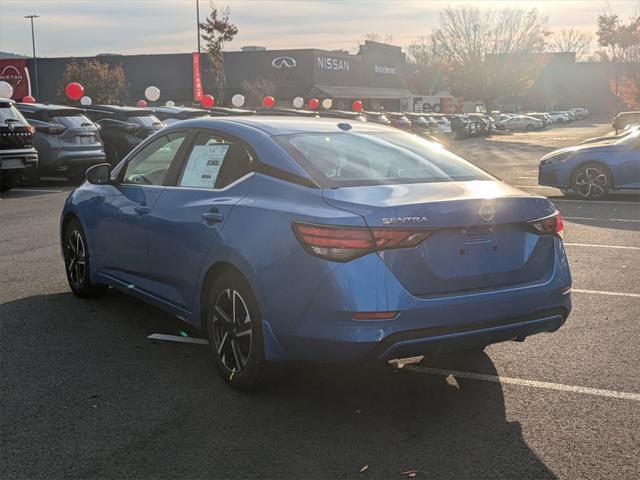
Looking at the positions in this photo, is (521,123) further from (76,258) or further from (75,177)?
(76,258)

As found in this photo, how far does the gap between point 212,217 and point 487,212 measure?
162 cm

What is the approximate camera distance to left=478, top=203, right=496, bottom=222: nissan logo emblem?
385cm

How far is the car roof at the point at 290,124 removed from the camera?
15.6 ft

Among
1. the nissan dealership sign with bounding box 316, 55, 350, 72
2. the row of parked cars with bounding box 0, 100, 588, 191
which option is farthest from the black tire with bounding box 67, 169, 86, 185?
the nissan dealership sign with bounding box 316, 55, 350, 72

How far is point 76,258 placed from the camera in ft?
21.2

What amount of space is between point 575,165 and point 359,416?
10.8 metres

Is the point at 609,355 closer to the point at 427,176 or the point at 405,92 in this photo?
the point at 427,176

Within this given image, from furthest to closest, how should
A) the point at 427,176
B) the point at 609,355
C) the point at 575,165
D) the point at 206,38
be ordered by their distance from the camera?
the point at 206,38
the point at 575,165
the point at 609,355
the point at 427,176

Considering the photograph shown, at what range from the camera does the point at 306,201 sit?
13.0 feet

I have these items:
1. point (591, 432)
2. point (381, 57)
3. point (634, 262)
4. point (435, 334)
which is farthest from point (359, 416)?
point (381, 57)

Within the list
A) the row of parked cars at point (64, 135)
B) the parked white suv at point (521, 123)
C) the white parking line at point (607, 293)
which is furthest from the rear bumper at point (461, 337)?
the parked white suv at point (521, 123)

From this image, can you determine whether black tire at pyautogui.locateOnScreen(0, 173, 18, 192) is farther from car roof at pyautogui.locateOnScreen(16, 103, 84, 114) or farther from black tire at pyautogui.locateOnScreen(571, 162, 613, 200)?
black tire at pyautogui.locateOnScreen(571, 162, 613, 200)

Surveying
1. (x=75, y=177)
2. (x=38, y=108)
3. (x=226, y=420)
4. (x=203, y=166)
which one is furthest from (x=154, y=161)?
(x=75, y=177)

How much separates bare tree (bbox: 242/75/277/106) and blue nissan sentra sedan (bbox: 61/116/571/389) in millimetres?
53673
